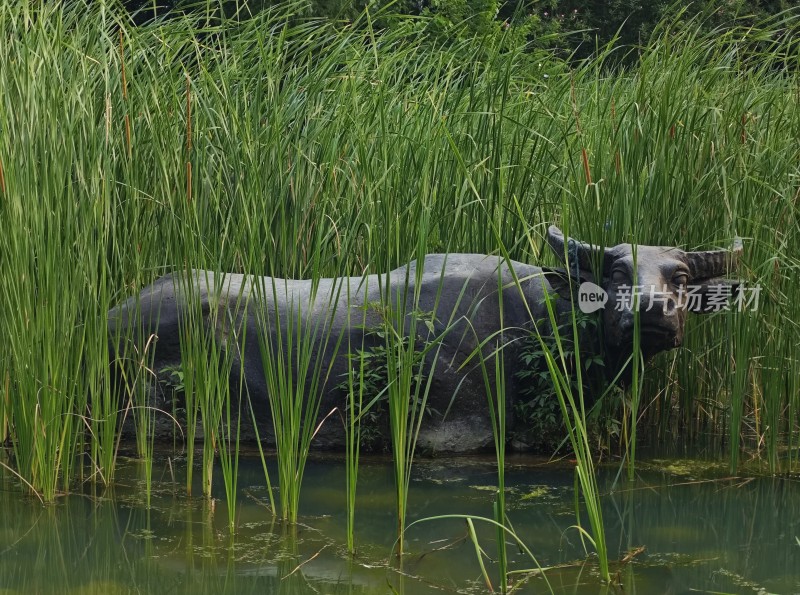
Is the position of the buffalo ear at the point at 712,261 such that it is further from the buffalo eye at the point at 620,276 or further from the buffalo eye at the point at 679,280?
the buffalo eye at the point at 620,276

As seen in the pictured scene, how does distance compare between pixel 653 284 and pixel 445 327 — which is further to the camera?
pixel 445 327

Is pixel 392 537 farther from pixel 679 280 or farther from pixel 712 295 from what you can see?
pixel 712 295

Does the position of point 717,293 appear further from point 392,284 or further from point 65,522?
point 65,522

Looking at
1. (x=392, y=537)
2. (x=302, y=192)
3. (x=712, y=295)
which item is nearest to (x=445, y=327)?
(x=302, y=192)

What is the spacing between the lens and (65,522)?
378 cm

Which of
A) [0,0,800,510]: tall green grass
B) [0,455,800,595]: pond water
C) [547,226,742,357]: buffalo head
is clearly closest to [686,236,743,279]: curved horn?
[547,226,742,357]: buffalo head

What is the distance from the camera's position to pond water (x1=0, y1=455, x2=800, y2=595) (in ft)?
10.8

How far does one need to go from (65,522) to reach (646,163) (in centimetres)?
328

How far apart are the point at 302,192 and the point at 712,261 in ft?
6.74

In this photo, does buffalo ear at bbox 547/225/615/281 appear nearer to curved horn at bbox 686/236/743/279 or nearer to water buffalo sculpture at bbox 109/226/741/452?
water buffalo sculpture at bbox 109/226/741/452

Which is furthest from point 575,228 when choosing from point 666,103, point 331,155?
point 331,155

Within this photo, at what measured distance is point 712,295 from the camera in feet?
→ 15.1

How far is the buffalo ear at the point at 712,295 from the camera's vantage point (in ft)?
14.9

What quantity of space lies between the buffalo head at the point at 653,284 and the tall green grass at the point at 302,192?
0.15 metres
